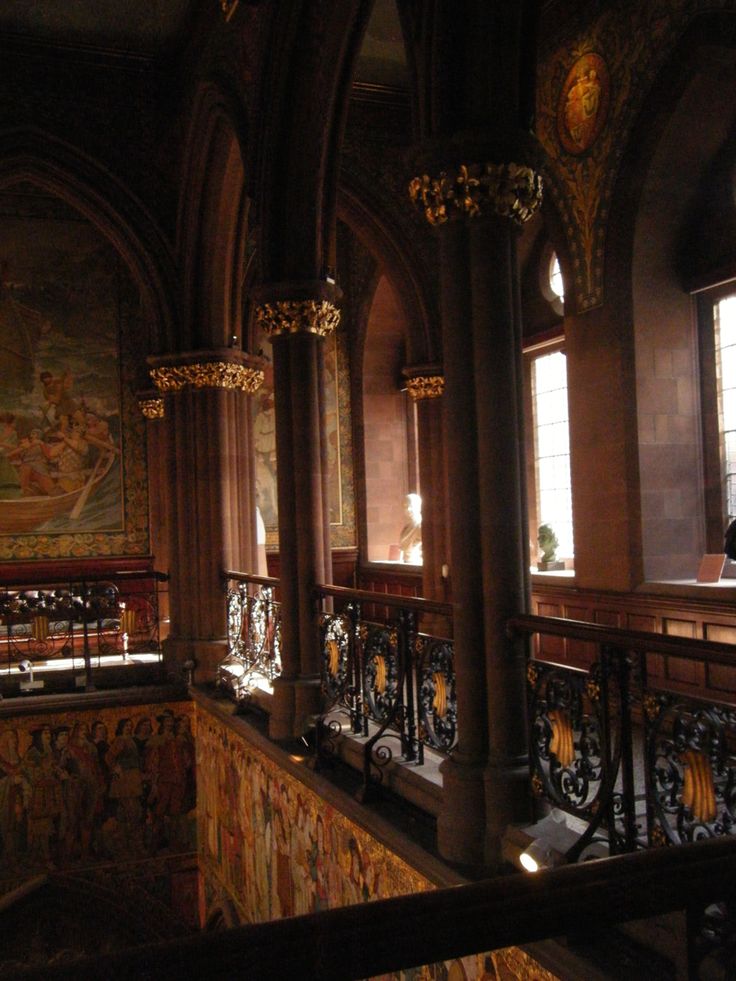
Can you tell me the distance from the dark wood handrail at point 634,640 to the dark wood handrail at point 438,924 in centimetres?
163

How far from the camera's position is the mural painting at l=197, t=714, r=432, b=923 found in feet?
16.8

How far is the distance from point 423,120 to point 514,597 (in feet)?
7.49

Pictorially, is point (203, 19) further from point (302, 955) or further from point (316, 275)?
point (302, 955)

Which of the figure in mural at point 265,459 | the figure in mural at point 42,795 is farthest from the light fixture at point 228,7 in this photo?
the figure in mural at point 265,459

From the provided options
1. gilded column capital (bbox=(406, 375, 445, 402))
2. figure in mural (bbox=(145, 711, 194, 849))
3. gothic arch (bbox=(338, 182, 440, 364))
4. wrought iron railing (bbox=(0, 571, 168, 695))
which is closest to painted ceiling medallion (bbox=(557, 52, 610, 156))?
gothic arch (bbox=(338, 182, 440, 364))

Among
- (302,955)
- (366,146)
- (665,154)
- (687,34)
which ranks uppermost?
(366,146)

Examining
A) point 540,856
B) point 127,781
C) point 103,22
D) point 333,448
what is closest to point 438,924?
point 540,856

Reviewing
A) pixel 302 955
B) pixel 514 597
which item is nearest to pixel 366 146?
pixel 514 597

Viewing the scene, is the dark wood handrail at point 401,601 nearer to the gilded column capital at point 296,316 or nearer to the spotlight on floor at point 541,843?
the spotlight on floor at point 541,843

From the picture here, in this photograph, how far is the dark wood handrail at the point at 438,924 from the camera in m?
1.24

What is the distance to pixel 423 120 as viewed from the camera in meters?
4.53

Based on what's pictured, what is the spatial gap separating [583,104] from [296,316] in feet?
10.4

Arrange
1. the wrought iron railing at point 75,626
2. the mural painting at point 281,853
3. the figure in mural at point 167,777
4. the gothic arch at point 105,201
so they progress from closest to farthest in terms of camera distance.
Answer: the mural painting at point 281,853
the gothic arch at point 105,201
the figure in mural at point 167,777
the wrought iron railing at point 75,626

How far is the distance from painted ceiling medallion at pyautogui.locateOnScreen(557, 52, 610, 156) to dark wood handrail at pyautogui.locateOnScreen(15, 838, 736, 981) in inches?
295
